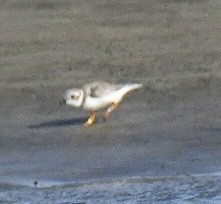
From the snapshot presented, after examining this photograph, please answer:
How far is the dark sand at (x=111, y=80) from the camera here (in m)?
9.91

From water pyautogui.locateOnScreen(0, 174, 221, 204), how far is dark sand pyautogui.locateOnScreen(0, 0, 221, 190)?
15cm

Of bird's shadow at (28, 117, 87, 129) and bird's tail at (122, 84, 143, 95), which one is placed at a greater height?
bird's tail at (122, 84, 143, 95)

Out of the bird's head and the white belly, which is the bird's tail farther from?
the bird's head

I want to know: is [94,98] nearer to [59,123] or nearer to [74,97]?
[74,97]

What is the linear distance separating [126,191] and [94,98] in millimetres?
2002

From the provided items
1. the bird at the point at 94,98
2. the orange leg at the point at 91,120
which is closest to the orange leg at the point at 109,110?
the bird at the point at 94,98

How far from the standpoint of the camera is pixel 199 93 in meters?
12.0

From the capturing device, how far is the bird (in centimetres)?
1103

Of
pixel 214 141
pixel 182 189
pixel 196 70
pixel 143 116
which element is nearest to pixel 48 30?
pixel 196 70

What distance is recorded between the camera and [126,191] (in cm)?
923

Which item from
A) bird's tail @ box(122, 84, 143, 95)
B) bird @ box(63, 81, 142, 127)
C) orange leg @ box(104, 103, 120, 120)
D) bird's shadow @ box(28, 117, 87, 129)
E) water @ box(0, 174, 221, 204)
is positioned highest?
bird's tail @ box(122, 84, 143, 95)

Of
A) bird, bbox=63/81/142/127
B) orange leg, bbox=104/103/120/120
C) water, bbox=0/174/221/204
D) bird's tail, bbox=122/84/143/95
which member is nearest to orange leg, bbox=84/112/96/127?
bird, bbox=63/81/142/127

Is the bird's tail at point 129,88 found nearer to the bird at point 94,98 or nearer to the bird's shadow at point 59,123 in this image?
the bird at point 94,98

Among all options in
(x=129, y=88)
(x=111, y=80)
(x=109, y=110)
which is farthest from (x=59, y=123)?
(x=111, y=80)
